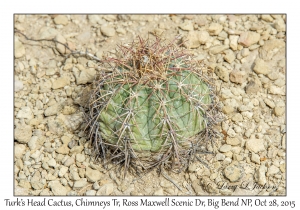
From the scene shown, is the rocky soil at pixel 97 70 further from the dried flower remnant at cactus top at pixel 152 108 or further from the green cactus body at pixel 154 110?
the green cactus body at pixel 154 110

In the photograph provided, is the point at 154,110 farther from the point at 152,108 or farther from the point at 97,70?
the point at 97,70

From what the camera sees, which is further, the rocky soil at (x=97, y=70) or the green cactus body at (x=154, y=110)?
the rocky soil at (x=97, y=70)

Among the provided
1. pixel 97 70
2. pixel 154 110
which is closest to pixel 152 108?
pixel 154 110

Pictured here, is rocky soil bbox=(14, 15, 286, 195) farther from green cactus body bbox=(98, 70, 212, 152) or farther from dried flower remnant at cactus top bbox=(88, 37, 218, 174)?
green cactus body bbox=(98, 70, 212, 152)

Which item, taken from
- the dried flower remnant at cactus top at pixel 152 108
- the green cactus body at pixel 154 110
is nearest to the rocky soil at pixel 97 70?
the dried flower remnant at cactus top at pixel 152 108
